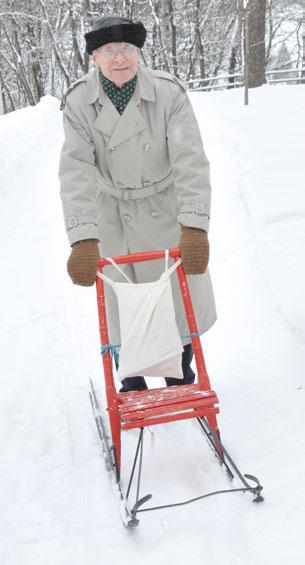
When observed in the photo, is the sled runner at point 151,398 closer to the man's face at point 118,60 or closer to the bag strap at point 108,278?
the bag strap at point 108,278

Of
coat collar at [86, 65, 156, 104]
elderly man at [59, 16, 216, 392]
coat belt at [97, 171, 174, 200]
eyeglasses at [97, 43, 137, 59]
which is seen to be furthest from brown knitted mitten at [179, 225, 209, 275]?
eyeglasses at [97, 43, 137, 59]

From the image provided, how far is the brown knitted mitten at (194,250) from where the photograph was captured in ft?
7.20

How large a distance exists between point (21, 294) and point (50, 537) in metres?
2.66

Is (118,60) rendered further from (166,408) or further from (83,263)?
(166,408)

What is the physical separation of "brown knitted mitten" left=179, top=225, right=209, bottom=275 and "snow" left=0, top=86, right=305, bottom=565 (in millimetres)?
809

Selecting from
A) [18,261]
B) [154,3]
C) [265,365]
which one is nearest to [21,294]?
[18,261]

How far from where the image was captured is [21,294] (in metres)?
4.43

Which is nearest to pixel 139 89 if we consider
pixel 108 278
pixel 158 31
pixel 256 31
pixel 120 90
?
pixel 120 90

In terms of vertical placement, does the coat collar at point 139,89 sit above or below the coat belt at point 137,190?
above

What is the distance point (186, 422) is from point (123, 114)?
5.05 ft

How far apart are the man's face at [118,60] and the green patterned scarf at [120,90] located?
5cm

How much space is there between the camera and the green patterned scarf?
225cm

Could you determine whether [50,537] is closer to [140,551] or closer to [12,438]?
[140,551]

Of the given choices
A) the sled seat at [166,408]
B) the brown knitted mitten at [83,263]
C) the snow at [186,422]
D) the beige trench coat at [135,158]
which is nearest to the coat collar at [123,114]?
the beige trench coat at [135,158]
